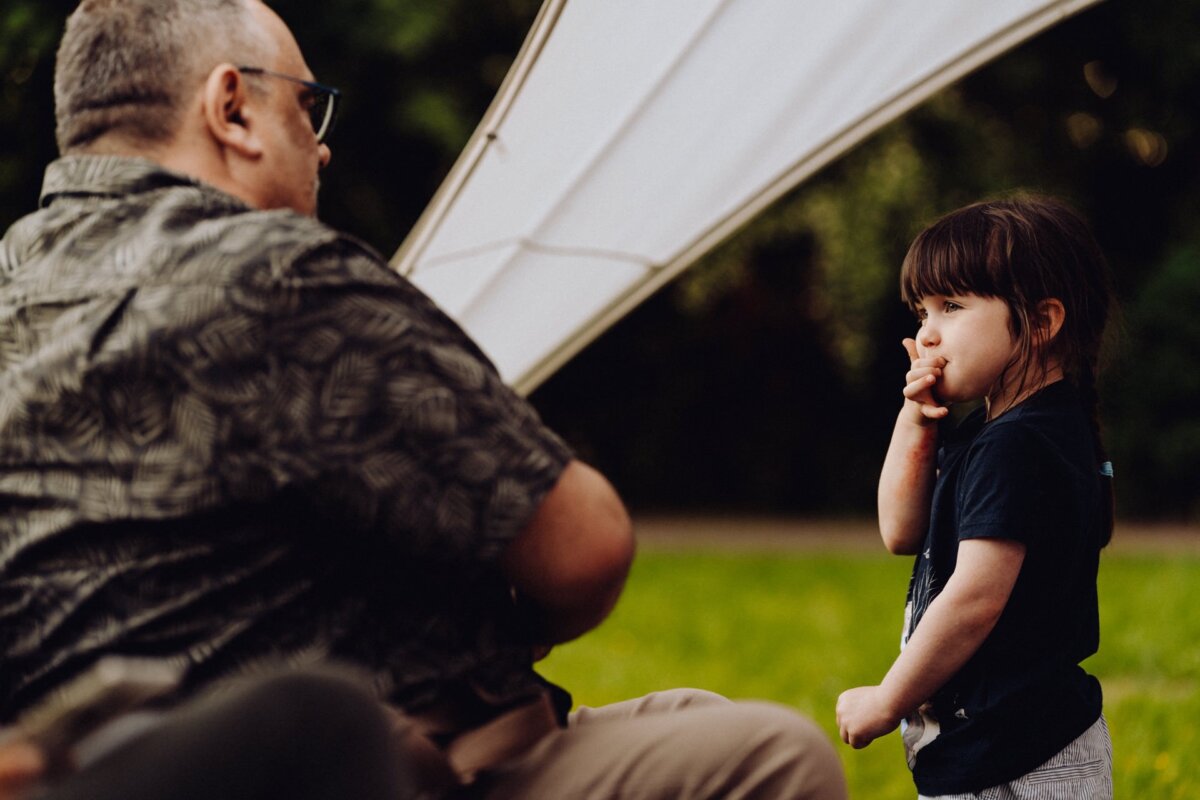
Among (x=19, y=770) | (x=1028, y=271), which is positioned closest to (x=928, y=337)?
(x=1028, y=271)

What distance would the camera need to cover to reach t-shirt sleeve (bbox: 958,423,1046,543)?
1785mm

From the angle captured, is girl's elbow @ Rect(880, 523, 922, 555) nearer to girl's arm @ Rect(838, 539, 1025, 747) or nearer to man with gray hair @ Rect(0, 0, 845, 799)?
girl's arm @ Rect(838, 539, 1025, 747)

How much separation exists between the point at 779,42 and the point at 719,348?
952 cm

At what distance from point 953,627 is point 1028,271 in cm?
54

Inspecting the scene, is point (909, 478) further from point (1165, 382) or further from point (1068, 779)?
point (1165, 382)

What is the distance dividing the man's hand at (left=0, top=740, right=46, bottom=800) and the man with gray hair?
0.79 ft

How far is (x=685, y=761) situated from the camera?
4.97 feet

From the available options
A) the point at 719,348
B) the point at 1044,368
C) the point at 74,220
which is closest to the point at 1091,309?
the point at 1044,368

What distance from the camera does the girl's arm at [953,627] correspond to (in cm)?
179

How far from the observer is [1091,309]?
1.97m

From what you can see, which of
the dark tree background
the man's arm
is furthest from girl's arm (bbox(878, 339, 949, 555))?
the dark tree background

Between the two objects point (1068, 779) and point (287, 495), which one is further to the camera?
point (1068, 779)

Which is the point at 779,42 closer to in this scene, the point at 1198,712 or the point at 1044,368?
the point at 1044,368

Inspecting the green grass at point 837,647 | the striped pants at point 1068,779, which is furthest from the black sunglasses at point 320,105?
the green grass at point 837,647
